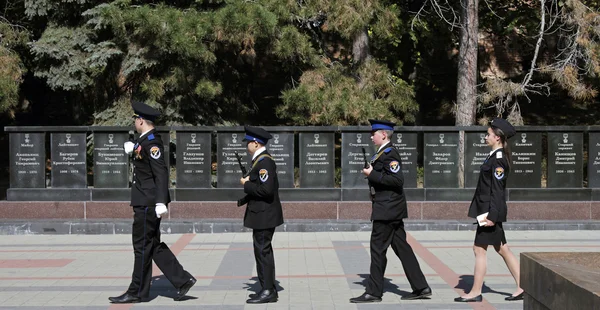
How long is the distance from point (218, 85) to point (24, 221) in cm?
610

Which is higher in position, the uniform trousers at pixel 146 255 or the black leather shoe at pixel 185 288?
the uniform trousers at pixel 146 255

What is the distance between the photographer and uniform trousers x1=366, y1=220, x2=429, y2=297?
24.7ft

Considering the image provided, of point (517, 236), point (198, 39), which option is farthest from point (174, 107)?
point (517, 236)

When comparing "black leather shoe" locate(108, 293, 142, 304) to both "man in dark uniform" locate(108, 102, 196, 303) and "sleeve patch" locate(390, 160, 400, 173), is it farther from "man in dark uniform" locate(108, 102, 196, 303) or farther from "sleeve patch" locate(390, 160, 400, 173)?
"sleeve patch" locate(390, 160, 400, 173)

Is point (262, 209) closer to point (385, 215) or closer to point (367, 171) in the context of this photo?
point (367, 171)

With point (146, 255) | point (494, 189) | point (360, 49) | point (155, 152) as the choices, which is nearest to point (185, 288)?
point (146, 255)

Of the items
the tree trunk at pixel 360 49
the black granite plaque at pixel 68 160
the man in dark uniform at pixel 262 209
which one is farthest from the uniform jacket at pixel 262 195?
the tree trunk at pixel 360 49

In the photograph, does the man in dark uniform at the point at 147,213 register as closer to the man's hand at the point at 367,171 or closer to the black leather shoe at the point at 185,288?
the black leather shoe at the point at 185,288

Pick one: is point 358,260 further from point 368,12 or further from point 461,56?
point 461,56

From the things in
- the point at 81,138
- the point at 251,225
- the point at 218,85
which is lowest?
the point at 251,225

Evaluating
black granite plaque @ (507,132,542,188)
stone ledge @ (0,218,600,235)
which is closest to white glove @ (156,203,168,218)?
stone ledge @ (0,218,600,235)

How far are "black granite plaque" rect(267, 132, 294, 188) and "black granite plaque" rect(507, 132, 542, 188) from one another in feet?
12.7

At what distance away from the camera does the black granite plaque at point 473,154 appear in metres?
13.7

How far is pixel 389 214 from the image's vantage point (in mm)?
7496
